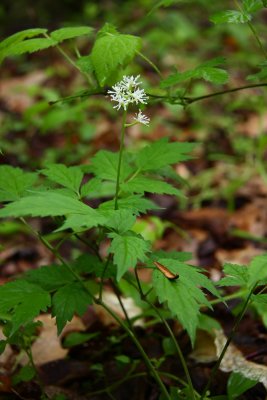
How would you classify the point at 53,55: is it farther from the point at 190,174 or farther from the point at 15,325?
the point at 15,325

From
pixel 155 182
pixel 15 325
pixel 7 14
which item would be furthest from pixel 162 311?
pixel 7 14

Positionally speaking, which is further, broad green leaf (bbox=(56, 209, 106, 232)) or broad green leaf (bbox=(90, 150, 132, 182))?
broad green leaf (bbox=(90, 150, 132, 182))

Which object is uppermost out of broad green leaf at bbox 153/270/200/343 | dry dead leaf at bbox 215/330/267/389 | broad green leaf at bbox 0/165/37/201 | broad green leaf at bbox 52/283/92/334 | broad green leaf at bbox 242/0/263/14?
broad green leaf at bbox 242/0/263/14

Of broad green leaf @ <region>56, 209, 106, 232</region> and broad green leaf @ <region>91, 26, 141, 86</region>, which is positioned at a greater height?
broad green leaf @ <region>91, 26, 141, 86</region>

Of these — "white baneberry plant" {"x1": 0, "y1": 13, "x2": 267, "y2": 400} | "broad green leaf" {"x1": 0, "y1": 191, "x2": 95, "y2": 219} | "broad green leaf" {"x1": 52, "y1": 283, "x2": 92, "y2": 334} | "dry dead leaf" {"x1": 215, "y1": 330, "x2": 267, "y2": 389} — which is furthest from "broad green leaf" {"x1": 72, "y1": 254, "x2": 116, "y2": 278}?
"dry dead leaf" {"x1": 215, "y1": 330, "x2": 267, "y2": 389}

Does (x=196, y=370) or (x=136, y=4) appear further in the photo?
(x=136, y=4)

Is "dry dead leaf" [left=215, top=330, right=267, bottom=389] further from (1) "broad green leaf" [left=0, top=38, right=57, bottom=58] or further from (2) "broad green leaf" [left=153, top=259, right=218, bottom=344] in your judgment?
(1) "broad green leaf" [left=0, top=38, right=57, bottom=58]

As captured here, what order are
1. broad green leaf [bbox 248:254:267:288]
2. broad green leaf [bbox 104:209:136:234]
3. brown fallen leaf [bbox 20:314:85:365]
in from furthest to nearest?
brown fallen leaf [bbox 20:314:85:365] → broad green leaf [bbox 104:209:136:234] → broad green leaf [bbox 248:254:267:288]
